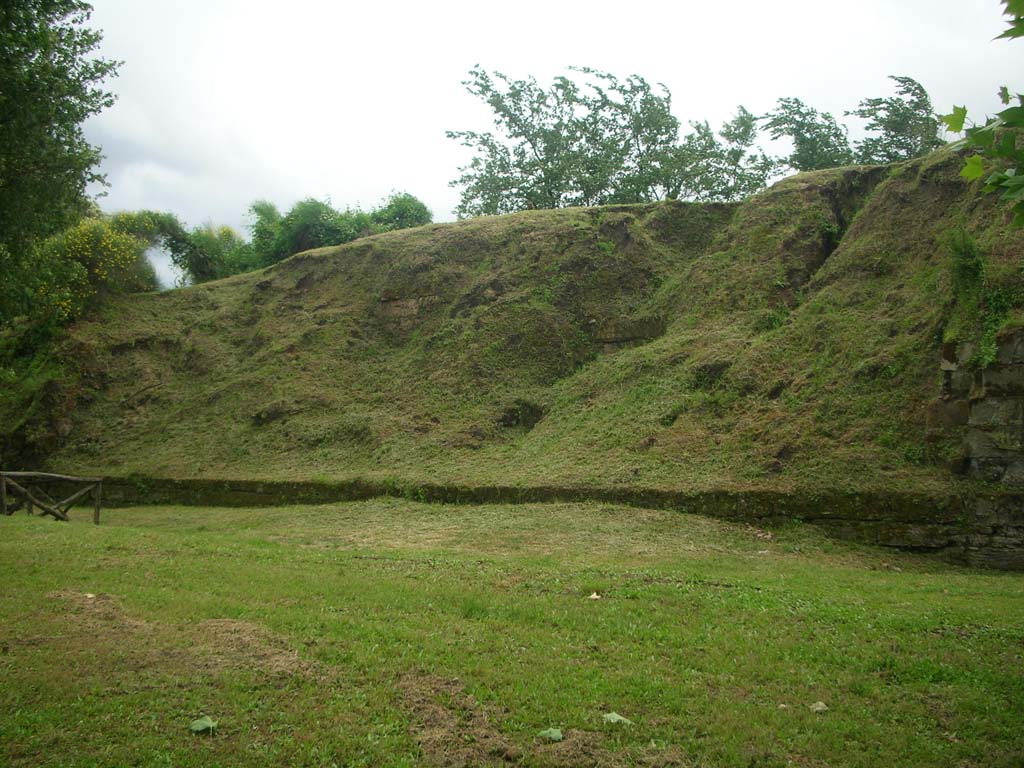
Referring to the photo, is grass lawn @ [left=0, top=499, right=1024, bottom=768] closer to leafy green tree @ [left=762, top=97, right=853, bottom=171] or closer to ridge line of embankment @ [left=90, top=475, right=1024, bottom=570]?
ridge line of embankment @ [left=90, top=475, right=1024, bottom=570]

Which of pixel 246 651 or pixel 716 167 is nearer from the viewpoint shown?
pixel 246 651

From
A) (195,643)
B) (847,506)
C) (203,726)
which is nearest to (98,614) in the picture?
(195,643)

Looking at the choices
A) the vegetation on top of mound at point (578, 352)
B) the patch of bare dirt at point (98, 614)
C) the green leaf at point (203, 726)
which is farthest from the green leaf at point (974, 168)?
the vegetation on top of mound at point (578, 352)

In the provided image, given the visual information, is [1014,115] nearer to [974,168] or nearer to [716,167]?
[974,168]

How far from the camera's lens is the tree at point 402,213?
3194cm

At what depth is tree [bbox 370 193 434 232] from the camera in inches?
1258

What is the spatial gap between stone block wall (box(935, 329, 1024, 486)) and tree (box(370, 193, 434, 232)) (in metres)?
25.1

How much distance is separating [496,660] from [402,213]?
2877 centimetres

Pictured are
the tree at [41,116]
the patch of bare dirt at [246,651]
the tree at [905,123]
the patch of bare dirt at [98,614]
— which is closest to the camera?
the patch of bare dirt at [246,651]

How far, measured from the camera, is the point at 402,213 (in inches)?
1265

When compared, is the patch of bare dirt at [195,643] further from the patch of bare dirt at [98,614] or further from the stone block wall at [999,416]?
the stone block wall at [999,416]

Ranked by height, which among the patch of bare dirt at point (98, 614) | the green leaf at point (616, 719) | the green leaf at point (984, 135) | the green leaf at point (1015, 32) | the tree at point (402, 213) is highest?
the tree at point (402, 213)

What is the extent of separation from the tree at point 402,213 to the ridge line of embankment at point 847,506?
18574 millimetres

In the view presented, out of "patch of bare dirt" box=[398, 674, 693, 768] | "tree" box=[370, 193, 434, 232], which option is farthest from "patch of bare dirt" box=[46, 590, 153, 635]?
"tree" box=[370, 193, 434, 232]
